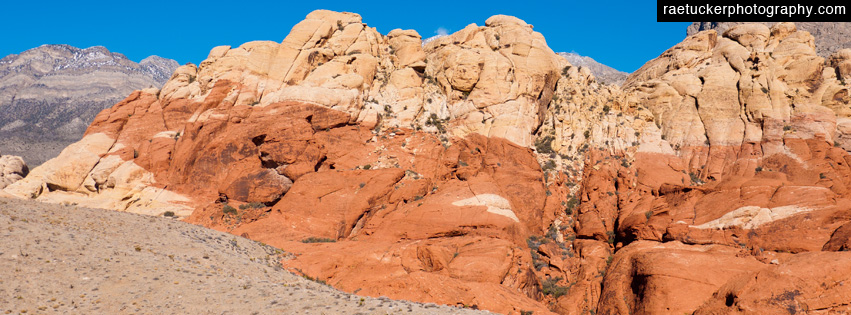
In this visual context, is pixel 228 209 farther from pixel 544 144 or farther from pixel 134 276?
pixel 544 144

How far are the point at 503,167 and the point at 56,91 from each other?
150625 millimetres

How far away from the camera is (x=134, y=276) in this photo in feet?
63.2

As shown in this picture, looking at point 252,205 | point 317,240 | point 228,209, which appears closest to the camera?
point 317,240

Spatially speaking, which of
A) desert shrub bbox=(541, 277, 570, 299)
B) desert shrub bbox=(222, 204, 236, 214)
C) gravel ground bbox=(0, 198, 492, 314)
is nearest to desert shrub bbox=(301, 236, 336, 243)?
gravel ground bbox=(0, 198, 492, 314)

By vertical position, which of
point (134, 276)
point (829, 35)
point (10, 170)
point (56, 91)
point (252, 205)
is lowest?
point (134, 276)

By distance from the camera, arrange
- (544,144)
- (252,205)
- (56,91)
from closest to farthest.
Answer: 1. (252,205)
2. (544,144)
3. (56,91)

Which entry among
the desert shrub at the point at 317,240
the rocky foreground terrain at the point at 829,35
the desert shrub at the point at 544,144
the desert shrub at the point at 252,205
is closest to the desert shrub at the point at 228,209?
the desert shrub at the point at 252,205

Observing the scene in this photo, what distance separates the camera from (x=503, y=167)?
37.7 metres

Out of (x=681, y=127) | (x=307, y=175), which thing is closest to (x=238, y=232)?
(x=307, y=175)

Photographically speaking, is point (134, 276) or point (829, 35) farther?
point (829, 35)

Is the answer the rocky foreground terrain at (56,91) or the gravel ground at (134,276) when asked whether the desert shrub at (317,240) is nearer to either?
the gravel ground at (134,276)

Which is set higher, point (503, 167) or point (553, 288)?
point (503, 167)

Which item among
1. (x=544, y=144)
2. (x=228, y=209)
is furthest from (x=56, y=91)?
(x=544, y=144)

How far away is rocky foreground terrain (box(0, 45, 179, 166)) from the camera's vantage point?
325 ft
